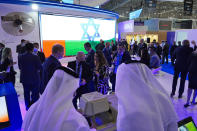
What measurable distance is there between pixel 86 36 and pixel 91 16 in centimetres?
131

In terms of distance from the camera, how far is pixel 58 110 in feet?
3.33

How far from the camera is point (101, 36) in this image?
999cm

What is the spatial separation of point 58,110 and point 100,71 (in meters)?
2.56

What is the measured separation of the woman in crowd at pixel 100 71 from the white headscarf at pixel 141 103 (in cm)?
234

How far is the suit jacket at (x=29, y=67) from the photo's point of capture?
3.04m

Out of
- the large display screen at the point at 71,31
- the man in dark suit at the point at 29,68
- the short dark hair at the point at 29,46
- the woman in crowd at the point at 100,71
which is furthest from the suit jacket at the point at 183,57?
the large display screen at the point at 71,31

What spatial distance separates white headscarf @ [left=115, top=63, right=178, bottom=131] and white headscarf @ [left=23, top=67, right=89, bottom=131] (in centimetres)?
32

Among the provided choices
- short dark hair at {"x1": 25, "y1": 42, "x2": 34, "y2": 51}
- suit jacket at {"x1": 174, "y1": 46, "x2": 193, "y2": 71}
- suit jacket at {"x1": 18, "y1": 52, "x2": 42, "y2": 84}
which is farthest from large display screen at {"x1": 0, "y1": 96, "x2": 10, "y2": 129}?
suit jacket at {"x1": 174, "y1": 46, "x2": 193, "y2": 71}

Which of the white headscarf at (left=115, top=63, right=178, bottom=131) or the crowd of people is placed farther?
the crowd of people

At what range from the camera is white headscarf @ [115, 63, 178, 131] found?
0.99 m

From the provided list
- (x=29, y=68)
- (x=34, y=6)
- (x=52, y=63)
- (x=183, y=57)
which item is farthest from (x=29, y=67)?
(x=34, y=6)

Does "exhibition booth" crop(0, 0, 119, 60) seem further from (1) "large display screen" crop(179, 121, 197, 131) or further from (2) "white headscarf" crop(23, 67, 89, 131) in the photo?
(1) "large display screen" crop(179, 121, 197, 131)

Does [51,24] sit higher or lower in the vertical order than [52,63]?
higher

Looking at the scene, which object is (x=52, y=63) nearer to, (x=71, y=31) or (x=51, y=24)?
(x=51, y=24)
